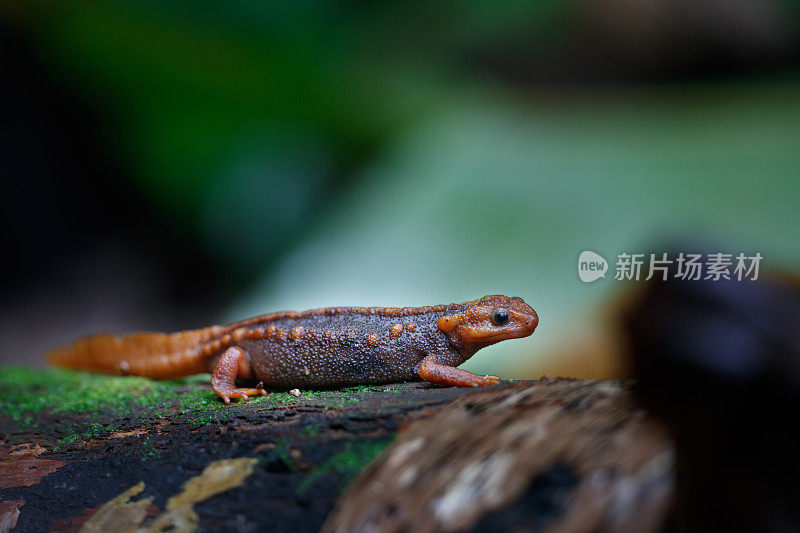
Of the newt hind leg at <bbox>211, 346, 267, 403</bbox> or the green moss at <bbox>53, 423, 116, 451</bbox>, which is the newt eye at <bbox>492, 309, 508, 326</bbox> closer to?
the newt hind leg at <bbox>211, 346, 267, 403</bbox>

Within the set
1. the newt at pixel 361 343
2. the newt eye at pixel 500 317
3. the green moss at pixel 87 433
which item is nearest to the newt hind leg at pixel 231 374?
the newt at pixel 361 343

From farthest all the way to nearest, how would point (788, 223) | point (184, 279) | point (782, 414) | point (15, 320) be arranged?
point (15, 320), point (184, 279), point (788, 223), point (782, 414)

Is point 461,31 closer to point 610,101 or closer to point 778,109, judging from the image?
point 610,101

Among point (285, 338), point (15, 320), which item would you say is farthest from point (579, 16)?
point (15, 320)

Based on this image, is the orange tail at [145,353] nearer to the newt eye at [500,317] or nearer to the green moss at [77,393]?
the green moss at [77,393]

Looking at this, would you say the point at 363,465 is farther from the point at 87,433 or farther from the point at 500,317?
the point at 87,433

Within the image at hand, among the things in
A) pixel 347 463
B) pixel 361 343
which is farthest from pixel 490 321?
pixel 347 463
